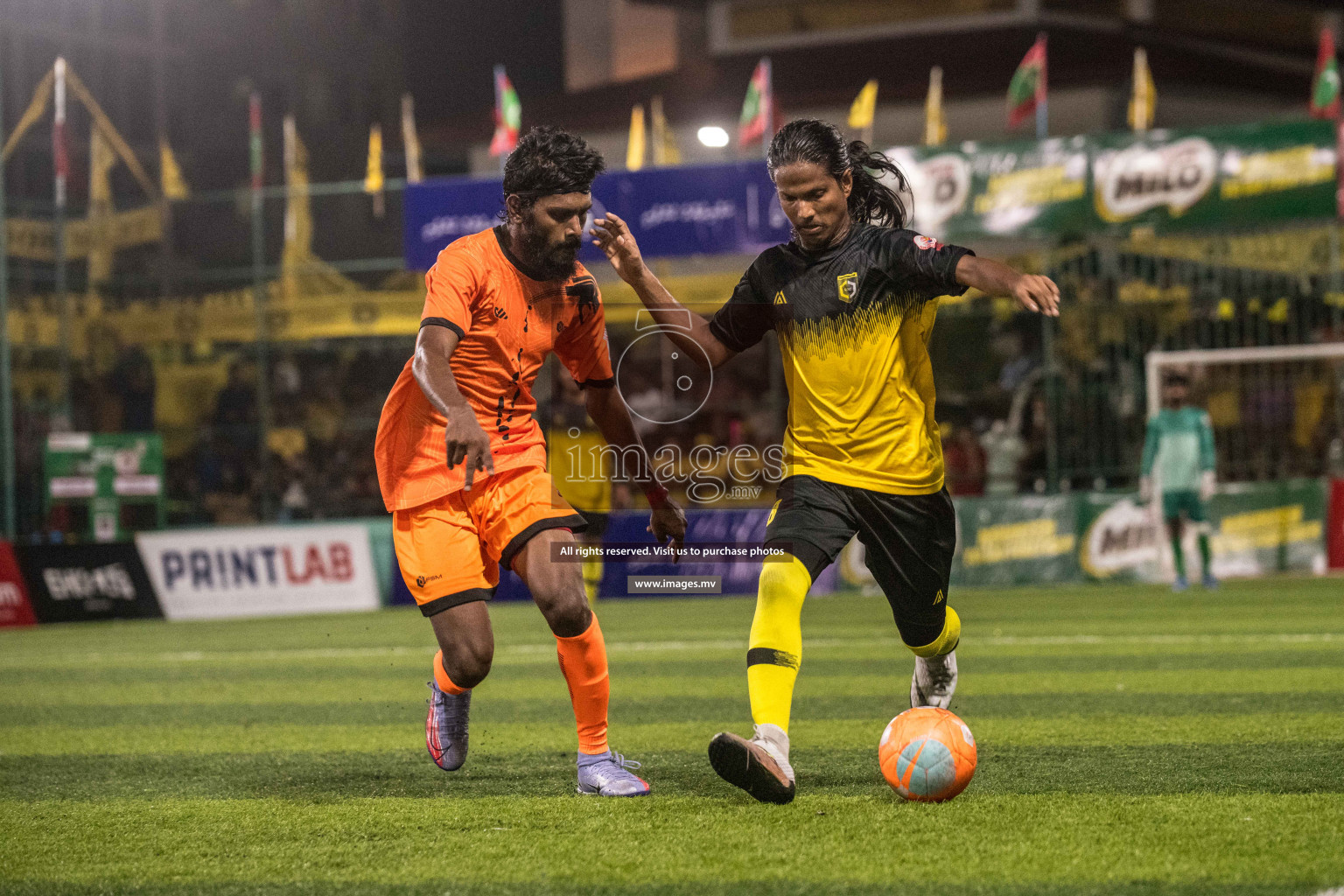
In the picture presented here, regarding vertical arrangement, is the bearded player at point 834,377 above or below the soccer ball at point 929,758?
above

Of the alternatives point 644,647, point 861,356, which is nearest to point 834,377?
point 861,356

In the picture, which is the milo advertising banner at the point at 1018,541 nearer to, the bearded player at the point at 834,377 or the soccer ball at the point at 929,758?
the bearded player at the point at 834,377

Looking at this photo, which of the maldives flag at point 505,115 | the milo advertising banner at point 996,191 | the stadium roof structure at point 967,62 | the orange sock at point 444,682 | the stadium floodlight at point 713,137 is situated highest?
the stadium roof structure at point 967,62

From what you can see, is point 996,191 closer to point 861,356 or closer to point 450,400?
point 861,356

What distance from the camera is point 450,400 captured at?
4.43 meters

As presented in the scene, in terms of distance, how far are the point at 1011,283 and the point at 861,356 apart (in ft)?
2.18

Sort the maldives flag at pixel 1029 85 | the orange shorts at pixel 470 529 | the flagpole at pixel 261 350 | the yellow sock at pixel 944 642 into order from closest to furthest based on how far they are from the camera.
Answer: the orange shorts at pixel 470 529 → the yellow sock at pixel 944 642 → the flagpole at pixel 261 350 → the maldives flag at pixel 1029 85

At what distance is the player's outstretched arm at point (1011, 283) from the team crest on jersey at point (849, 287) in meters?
0.35

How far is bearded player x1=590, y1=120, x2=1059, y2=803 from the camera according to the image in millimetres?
4656

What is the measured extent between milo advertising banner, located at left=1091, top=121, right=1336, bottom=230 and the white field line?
680cm

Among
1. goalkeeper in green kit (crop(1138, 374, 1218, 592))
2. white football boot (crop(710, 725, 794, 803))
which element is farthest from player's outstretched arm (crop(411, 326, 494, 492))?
goalkeeper in green kit (crop(1138, 374, 1218, 592))

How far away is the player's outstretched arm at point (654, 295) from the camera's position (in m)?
4.74

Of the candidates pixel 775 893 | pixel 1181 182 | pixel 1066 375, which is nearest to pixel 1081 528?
A: pixel 1066 375

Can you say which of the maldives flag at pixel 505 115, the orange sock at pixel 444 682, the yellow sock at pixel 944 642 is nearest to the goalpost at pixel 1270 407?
the maldives flag at pixel 505 115
